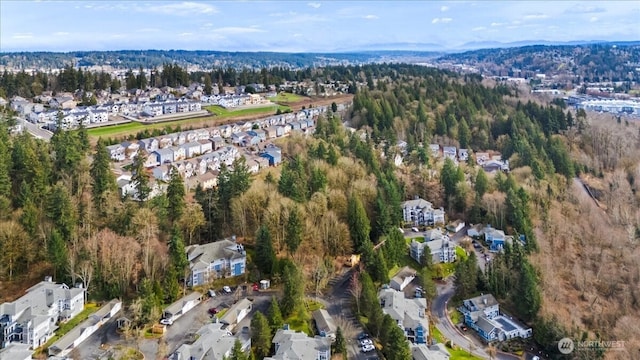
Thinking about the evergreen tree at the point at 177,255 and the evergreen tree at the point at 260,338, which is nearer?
the evergreen tree at the point at 260,338

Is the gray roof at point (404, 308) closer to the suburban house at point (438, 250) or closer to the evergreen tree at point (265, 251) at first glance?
the suburban house at point (438, 250)

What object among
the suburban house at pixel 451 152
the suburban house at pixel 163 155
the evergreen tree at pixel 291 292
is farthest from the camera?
the suburban house at pixel 451 152

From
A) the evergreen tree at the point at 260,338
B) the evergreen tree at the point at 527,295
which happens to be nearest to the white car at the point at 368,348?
the evergreen tree at the point at 260,338

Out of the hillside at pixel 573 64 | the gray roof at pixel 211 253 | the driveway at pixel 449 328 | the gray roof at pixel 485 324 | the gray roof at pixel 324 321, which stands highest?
the hillside at pixel 573 64

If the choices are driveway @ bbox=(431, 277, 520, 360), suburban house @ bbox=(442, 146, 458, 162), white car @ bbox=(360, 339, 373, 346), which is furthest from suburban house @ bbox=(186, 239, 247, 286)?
suburban house @ bbox=(442, 146, 458, 162)

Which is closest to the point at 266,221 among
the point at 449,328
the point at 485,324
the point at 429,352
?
the point at 449,328

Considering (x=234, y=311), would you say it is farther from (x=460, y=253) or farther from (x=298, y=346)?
(x=460, y=253)

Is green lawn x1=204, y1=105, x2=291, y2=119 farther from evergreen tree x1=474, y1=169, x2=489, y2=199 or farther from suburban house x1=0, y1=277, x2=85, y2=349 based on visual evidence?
suburban house x1=0, y1=277, x2=85, y2=349
